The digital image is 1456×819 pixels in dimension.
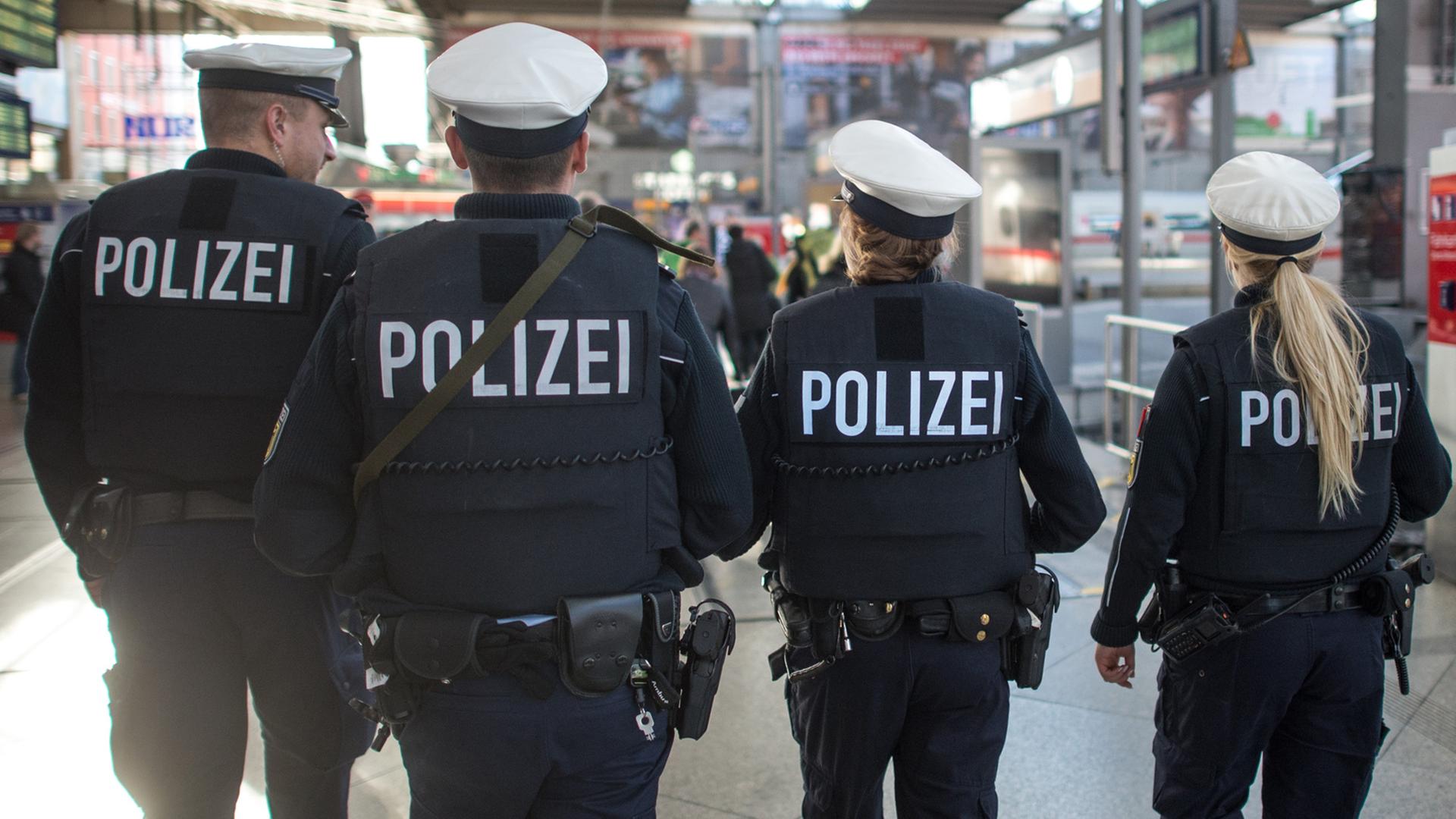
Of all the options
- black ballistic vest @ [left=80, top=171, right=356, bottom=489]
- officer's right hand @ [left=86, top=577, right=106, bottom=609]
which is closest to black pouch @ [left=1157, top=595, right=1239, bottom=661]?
black ballistic vest @ [left=80, top=171, right=356, bottom=489]

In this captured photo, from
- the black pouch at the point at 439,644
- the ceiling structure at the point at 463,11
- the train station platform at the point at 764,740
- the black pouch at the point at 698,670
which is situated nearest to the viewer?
the black pouch at the point at 439,644

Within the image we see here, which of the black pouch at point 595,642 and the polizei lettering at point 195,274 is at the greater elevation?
the polizei lettering at point 195,274

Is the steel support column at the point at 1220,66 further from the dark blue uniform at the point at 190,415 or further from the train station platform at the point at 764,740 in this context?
the dark blue uniform at the point at 190,415

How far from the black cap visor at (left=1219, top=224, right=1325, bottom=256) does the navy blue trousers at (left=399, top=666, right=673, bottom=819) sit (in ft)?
5.30

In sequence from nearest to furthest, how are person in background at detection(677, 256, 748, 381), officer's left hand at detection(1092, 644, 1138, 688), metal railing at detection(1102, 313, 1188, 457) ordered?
officer's left hand at detection(1092, 644, 1138, 688) < metal railing at detection(1102, 313, 1188, 457) < person in background at detection(677, 256, 748, 381)

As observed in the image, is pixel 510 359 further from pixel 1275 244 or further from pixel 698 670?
pixel 1275 244

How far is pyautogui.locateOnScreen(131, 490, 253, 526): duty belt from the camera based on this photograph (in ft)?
7.89

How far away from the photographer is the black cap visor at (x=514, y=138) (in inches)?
76.9

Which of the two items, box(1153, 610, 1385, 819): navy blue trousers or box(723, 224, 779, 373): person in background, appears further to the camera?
box(723, 224, 779, 373): person in background

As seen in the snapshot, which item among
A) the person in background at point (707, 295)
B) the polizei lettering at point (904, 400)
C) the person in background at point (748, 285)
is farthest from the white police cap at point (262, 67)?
the person in background at point (748, 285)

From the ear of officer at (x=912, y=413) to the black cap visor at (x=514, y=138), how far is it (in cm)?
62

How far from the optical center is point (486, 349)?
186cm

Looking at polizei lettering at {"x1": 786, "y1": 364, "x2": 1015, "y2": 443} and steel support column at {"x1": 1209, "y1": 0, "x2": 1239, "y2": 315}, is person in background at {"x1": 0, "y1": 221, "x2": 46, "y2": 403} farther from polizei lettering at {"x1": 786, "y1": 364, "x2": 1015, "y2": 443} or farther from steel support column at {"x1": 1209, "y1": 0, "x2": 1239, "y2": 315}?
polizei lettering at {"x1": 786, "y1": 364, "x2": 1015, "y2": 443}

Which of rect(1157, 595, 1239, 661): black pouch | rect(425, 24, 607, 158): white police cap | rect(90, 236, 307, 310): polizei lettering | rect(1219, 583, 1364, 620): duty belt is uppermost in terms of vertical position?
rect(425, 24, 607, 158): white police cap
